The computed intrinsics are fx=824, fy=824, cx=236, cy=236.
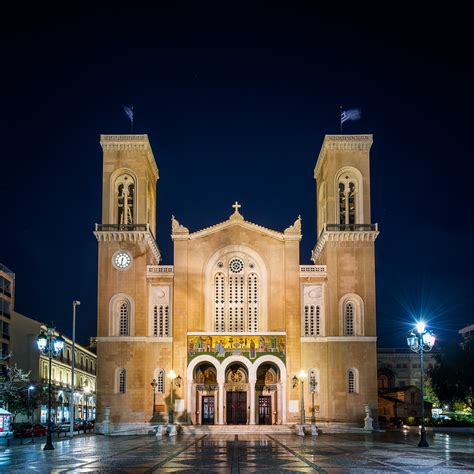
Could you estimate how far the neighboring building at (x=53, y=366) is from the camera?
8550 cm

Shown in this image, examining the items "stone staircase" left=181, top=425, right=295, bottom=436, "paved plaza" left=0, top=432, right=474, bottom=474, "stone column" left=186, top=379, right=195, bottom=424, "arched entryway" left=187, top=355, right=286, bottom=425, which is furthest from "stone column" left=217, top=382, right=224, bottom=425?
"paved plaza" left=0, top=432, right=474, bottom=474

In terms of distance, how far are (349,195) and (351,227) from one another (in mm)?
3166

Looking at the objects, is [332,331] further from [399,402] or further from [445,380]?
[399,402]

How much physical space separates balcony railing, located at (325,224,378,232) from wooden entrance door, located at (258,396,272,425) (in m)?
14.8

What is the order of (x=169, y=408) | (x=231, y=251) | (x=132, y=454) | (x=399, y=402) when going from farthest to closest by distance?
(x=399, y=402), (x=231, y=251), (x=169, y=408), (x=132, y=454)

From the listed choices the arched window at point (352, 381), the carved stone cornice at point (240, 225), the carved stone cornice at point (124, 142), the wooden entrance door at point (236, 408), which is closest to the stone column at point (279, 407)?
the wooden entrance door at point (236, 408)

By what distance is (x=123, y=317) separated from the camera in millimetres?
Answer: 65750

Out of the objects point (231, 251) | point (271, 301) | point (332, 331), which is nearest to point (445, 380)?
point (332, 331)

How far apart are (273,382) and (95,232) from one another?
18949 mm

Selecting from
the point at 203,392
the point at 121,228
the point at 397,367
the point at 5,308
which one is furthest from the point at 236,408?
the point at 397,367

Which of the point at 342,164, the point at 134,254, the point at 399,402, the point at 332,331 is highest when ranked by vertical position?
the point at 342,164

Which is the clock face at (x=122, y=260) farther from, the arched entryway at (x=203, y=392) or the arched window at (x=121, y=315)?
the arched entryway at (x=203, y=392)

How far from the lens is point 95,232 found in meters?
66.2

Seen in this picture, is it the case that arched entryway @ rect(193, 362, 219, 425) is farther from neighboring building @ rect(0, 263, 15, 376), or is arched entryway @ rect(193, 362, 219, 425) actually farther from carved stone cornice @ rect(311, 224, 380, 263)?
neighboring building @ rect(0, 263, 15, 376)
